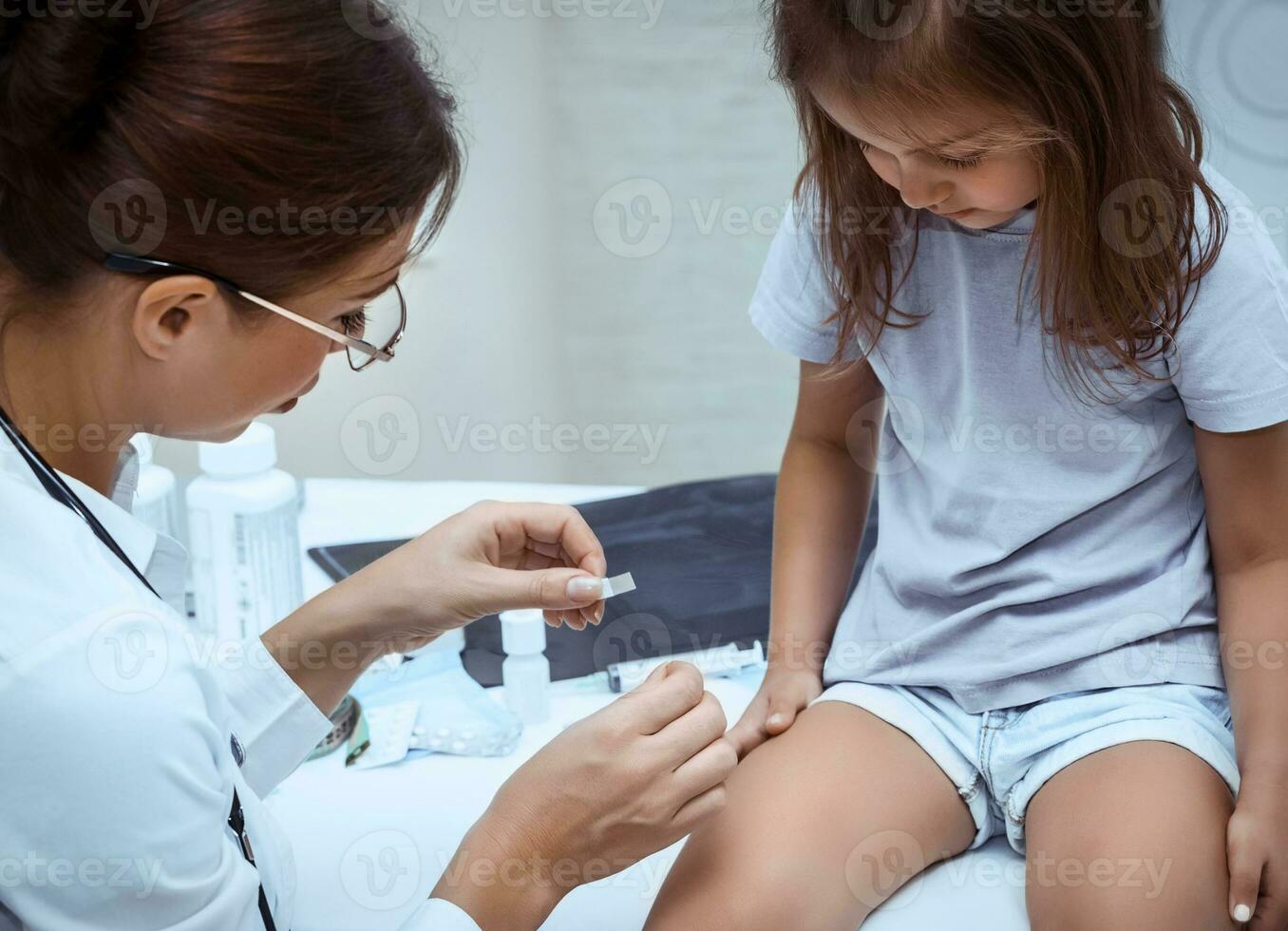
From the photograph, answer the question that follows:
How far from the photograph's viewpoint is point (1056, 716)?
3.43 feet

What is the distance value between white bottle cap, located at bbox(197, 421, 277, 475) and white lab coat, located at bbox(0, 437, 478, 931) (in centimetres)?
61

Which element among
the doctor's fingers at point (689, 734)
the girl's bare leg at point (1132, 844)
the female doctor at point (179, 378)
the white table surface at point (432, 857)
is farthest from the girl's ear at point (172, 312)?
the girl's bare leg at point (1132, 844)

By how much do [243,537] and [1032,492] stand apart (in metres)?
0.86

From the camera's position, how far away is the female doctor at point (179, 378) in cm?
66

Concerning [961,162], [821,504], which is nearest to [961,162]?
[961,162]

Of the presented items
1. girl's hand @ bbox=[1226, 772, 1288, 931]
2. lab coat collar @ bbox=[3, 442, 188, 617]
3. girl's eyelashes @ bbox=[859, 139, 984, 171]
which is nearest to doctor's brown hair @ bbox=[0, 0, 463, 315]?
lab coat collar @ bbox=[3, 442, 188, 617]

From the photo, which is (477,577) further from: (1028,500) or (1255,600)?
(1255,600)

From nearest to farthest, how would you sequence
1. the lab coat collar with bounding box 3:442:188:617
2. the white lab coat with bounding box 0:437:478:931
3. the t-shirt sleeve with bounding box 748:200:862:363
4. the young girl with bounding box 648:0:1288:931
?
the white lab coat with bounding box 0:437:478:931
the lab coat collar with bounding box 3:442:188:617
the young girl with bounding box 648:0:1288:931
the t-shirt sleeve with bounding box 748:200:862:363

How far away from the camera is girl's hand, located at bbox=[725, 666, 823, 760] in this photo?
3.76ft

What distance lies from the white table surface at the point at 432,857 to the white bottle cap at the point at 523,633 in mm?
86

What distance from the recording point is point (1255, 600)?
1022mm

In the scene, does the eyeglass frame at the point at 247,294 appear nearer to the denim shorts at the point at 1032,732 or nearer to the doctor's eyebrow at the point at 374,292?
the doctor's eyebrow at the point at 374,292

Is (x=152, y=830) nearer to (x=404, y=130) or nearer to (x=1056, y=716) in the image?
(x=404, y=130)

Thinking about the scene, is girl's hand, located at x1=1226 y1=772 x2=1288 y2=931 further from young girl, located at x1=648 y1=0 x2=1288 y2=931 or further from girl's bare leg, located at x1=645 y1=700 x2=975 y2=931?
girl's bare leg, located at x1=645 y1=700 x2=975 y2=931
